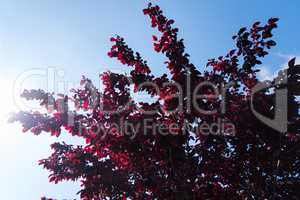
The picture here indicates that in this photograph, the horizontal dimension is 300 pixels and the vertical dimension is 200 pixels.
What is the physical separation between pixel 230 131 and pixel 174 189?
1449 mm

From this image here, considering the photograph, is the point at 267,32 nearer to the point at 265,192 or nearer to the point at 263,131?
the point at 263,131

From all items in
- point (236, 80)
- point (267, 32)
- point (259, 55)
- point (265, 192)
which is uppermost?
point (267, 32)

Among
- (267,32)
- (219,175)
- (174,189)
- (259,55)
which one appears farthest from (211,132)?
(267,32)

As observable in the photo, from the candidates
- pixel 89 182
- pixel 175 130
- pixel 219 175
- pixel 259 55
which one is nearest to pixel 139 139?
pixel 175 130

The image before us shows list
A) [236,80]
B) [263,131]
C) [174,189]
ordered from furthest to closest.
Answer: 1. [236,80]
2. [263,131]
3. [174,189]

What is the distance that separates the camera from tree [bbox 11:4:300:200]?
249 inches

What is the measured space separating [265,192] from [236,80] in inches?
80.0

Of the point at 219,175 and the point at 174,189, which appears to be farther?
the point at 219,175

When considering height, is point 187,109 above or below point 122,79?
below

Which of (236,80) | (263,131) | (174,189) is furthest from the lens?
(236,80)

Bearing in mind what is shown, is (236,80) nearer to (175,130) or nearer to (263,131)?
(263,131)

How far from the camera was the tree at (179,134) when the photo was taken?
6.32 m

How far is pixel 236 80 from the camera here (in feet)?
22.8

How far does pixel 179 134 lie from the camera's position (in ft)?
21.3
